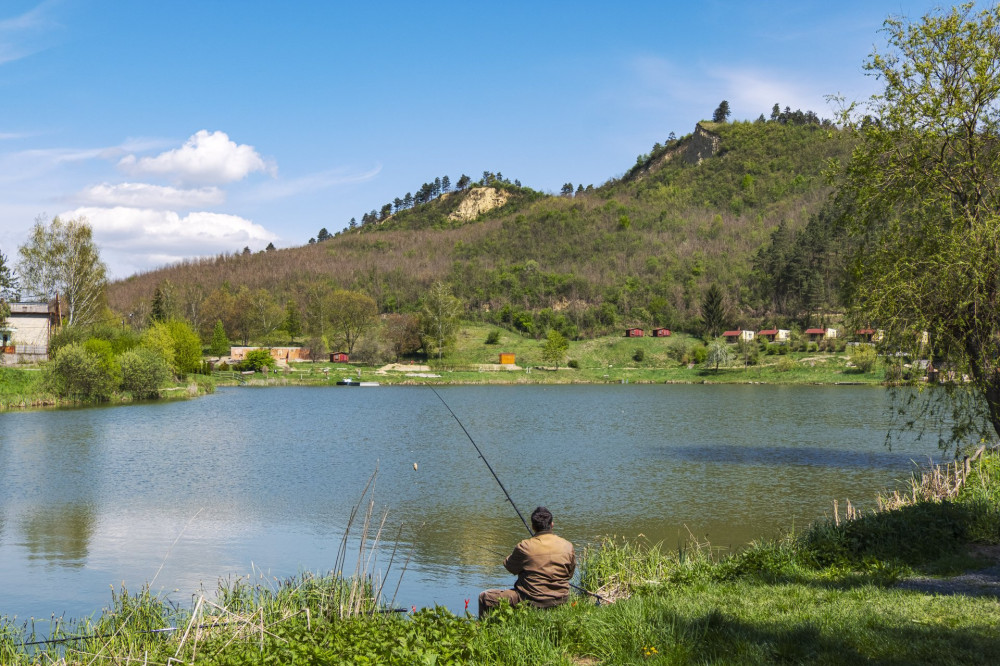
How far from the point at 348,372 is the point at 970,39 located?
73119 millimetres

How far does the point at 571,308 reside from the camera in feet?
385

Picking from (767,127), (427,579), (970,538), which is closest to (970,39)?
(970,538)

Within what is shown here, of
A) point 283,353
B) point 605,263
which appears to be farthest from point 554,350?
point 605,263

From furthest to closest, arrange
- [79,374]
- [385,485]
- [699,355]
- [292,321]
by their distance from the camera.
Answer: [292,321] → [699,355] → [79,374] → [385,485]

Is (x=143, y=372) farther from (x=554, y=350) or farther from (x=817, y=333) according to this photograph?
(x=817, y=333)

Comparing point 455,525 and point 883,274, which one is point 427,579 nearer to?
point 455,525

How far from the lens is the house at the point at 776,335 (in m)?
87.2

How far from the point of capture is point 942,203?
13.7m

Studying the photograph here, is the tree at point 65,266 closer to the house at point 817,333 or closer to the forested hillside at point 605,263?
the forested hillside at point 605,263

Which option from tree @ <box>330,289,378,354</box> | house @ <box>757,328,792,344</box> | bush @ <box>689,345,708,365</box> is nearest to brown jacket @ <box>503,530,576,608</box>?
bush @ <box>689,345,708,365</box>

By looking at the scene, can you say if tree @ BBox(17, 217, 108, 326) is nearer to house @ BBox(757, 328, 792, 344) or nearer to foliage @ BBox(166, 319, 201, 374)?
foliage @ BBox(166, 319, 201, 374)

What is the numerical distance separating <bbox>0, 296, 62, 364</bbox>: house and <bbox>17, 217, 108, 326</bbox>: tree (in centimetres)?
104

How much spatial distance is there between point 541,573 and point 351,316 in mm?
93061

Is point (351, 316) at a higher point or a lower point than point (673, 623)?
higher
